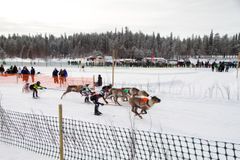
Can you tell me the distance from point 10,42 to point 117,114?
141 metres

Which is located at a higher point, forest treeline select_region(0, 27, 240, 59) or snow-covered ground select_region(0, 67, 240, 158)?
forest treeline select_region(0, 27, 240, 59)

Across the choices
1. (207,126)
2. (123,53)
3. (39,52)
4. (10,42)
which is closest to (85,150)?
(207,126)

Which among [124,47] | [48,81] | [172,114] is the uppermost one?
[124,47]

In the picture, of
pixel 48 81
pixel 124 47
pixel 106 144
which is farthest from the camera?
pixel 124 47

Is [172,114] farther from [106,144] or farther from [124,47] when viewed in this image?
[124,47]

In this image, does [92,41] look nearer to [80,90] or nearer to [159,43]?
[159,43]

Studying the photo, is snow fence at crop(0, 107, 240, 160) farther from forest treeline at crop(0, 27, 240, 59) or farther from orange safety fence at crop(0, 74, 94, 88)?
forest treeline at crop(0, 27, 240, 59)

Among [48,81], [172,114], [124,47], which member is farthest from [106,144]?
[124,47]

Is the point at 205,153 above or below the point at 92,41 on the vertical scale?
below

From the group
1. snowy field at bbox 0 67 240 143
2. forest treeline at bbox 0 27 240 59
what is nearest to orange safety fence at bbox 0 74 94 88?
snowy field at bbox 0 67 240 143

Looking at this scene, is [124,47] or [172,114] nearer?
[172,114]

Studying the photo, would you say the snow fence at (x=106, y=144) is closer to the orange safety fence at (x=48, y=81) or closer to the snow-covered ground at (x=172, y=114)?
the snow-covered ground at (x=172, y=114)

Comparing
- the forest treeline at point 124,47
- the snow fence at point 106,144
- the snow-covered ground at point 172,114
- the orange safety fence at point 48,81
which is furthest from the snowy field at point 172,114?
the forest treeline at point 124,47

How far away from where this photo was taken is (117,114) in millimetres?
10867
